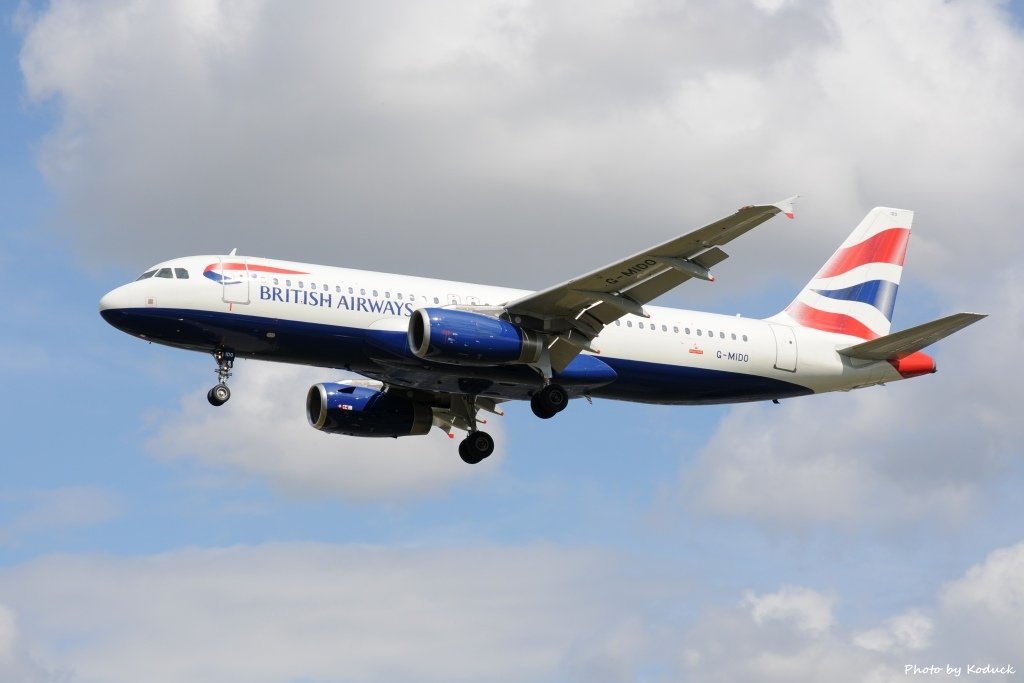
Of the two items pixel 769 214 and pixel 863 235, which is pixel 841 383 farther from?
pixel 769 214

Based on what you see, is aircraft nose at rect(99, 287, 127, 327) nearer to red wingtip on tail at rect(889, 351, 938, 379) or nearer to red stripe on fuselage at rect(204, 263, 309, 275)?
red stripe on fuselage at rect(204, 263, 309, 275)

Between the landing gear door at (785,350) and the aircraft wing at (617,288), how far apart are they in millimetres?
6588

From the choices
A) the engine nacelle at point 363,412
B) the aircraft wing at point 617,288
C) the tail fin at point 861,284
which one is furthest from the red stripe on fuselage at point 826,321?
the engine nacelle at point 363,412

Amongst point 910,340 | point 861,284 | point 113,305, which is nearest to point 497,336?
point 113,305

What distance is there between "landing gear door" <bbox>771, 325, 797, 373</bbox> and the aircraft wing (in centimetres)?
659

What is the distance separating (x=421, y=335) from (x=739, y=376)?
11.0 metres

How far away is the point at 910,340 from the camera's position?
46.9 metres

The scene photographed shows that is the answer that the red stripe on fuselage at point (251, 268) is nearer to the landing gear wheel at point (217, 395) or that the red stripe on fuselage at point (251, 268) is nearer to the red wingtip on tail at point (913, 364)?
the landing gear wheel at point (217, 395)

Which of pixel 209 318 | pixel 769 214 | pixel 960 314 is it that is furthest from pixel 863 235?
pixel 209 318

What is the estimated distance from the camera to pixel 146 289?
42312 mm

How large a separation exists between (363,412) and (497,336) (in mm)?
9068

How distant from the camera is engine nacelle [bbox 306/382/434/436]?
5006cm

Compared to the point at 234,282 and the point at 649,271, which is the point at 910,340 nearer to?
the point at 649,271

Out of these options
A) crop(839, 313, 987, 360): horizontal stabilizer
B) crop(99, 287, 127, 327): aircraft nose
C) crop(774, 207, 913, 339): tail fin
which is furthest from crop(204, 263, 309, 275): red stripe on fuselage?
crop(839, 313, 987, 360): horizontal stabilizer
